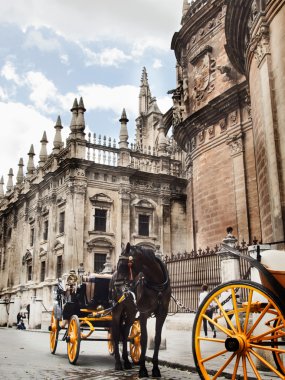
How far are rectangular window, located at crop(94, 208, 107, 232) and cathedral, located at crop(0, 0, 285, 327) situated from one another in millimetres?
70

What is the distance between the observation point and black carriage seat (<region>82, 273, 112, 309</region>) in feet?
30.9

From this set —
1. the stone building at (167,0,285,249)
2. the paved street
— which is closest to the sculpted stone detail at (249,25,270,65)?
the stone building at (167,0,285,249)

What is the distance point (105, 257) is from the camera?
28.7 metres

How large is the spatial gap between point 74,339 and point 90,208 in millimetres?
A: 20656

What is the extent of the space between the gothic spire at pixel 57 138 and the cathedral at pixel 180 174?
0.33 feet

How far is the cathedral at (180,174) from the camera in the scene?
10.1 meters

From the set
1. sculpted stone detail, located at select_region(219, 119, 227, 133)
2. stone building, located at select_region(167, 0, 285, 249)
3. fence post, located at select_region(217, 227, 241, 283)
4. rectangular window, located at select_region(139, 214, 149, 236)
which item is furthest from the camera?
rectangular window, located at select_region(139, 214, 149, 236)

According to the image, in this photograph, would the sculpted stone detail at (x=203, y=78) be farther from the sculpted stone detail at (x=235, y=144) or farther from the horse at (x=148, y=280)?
the horse at (x=148, y=280)

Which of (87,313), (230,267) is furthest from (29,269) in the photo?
(87,313)

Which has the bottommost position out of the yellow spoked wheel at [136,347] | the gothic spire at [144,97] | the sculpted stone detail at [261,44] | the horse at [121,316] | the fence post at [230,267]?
the yellow spoked wheel at [136,347]

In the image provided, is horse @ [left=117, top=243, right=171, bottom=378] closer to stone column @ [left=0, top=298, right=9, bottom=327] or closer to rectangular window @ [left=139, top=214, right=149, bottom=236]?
rectangular window @ [left=139, top=214, right=149, bottom=236]

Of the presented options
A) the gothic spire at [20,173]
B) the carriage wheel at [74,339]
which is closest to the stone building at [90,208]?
the gothic spire at [20,173]

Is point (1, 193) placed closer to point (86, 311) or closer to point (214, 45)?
point (214, 45)

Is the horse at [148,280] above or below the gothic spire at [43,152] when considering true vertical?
below
